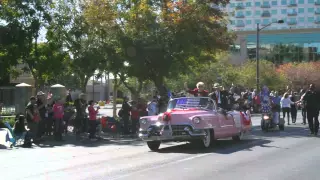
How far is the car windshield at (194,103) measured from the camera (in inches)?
536

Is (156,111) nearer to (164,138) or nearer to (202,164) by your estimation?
(164,138)

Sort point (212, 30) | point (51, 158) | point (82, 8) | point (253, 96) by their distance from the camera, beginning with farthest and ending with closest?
point (253, 96) < point (82, 8) < point (212, 30) < point (51, 158)

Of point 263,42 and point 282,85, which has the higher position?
point 263,42

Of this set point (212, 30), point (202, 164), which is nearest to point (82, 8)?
point (212, 30)

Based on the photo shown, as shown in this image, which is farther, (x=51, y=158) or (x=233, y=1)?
(x=233, y=1)

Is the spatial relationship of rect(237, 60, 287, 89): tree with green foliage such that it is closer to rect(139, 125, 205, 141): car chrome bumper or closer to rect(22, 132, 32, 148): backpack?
rect(22, 132, 32, 148): backpack

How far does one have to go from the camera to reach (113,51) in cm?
2242

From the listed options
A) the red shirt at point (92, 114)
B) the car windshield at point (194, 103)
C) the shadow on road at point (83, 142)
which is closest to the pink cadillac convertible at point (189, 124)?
the car windshield at point (194, 103)

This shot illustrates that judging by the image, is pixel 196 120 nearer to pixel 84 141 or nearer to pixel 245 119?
pixel 245 119

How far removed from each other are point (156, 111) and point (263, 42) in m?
68.1

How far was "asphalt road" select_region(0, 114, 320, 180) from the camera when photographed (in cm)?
919

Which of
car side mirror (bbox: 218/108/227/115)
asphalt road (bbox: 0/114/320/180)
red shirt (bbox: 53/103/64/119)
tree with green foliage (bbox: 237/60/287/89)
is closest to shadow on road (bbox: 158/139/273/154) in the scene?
asphalt road (bbox: 0/114/320/180)

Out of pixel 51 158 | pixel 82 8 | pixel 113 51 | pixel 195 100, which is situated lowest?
pixel 51 158

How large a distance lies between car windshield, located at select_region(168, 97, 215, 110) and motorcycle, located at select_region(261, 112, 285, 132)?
18.5 ft
